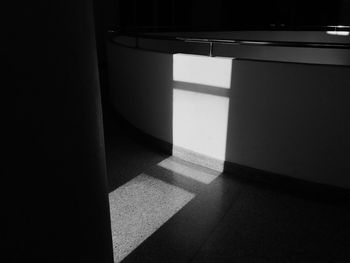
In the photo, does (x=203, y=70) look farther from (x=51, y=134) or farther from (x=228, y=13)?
(x=228, y=13)

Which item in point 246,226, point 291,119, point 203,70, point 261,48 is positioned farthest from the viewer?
point 261,48

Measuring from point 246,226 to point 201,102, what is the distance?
4.32 feet

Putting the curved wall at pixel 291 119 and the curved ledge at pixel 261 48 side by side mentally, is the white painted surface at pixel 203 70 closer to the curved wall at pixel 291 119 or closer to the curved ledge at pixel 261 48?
the curved wall at pixel 291 119

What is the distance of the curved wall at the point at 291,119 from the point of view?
2660mm

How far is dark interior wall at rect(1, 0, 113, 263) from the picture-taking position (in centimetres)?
88

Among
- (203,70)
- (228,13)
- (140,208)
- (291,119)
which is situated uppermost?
(228,13)

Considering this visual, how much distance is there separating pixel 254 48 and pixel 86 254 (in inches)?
202

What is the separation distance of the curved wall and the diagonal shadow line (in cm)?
4

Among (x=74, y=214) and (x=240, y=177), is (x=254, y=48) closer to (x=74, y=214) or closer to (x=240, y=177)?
(x=240, y=177)

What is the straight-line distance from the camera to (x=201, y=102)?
328 cm

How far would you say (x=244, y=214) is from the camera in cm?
256

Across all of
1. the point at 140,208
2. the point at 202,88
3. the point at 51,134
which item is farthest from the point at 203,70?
the point at 51,134

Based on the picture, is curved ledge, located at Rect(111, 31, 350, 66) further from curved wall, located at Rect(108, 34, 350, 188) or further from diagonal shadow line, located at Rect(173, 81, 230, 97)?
curved wall, located at Rect(108, 34, 350, 188)

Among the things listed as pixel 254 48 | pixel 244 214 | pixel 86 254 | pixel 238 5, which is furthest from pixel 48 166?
pixel 238 5
